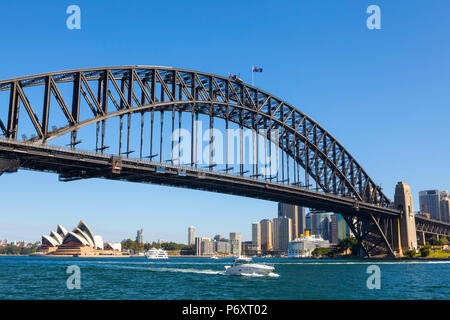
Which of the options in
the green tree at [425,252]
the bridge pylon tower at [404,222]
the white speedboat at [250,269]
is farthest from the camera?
the bridge pylon tower at [404,222]

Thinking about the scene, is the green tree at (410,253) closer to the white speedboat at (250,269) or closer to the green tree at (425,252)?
the green tree at (425,252)

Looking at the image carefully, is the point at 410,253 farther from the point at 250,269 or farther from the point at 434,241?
the point at 250,269

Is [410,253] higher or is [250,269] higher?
[250,269]

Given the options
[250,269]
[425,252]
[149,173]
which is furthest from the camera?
[425,252]

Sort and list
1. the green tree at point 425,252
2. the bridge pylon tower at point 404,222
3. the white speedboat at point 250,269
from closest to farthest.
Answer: the white speedboat at point 250,269, the green tree at point 425,252, the bridge pylon tower at point 404,222

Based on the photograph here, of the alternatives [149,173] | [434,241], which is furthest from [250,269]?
[434,241]

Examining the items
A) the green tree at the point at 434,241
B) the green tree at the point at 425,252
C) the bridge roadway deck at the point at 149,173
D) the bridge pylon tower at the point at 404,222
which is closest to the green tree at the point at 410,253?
the green tree at the point at 425,252

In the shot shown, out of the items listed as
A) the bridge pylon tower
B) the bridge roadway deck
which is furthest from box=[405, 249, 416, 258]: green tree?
the bridge roadway deck

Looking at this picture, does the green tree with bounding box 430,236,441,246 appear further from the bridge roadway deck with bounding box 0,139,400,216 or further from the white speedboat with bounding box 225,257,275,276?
the white speedboat with bounding box 225,257,275,276

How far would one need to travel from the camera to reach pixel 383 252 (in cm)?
13188

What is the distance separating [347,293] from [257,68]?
62.5 m
